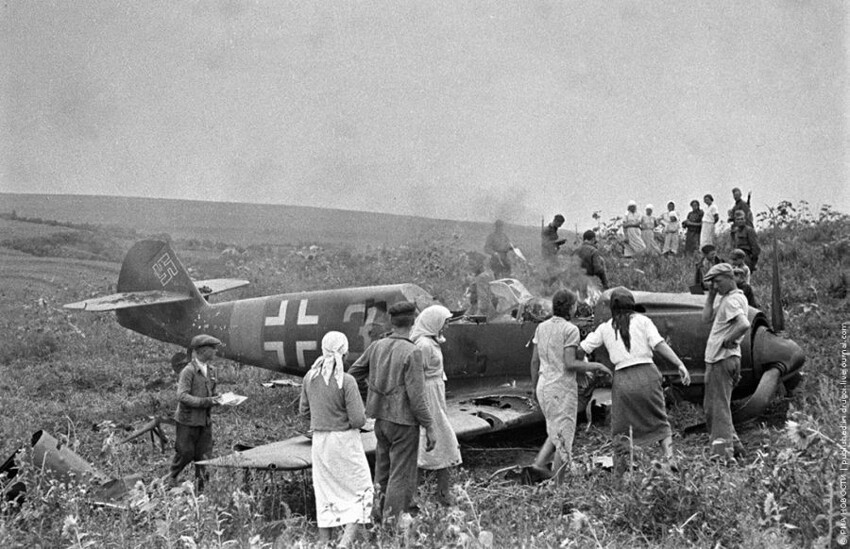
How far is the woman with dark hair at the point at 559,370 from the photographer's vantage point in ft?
24.2

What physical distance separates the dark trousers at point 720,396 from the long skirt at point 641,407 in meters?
0.94

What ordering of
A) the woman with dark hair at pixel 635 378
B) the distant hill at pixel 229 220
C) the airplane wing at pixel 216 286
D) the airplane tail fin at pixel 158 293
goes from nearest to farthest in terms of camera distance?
the woman with dark hair at pixel 635 378
the airplane tail fin at pixel 158 293
the airplane wing at pixel 216 286
the distant hill at pixel 229 220

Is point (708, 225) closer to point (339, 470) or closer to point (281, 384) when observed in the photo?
point (281, 384)

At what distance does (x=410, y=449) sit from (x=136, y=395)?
277 inches

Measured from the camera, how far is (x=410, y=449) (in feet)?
22.3

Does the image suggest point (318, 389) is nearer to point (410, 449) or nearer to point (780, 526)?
point (410, 449)

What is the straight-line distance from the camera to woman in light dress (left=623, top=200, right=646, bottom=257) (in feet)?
63.9

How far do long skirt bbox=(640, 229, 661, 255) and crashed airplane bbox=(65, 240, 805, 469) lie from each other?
30.7ft

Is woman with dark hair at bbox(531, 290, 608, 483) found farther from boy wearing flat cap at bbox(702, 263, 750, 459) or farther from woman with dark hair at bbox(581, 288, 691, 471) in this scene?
boy wearing flat cap at bbox(702, 263, 750, 459)

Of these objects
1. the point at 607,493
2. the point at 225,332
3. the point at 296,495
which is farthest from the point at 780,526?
the point at 225,332

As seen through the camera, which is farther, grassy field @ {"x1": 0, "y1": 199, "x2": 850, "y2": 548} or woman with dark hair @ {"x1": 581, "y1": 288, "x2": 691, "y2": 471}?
woman with dark hair @ {"x1": 581, "y1": 288, "x2": 691, "y2": 471}

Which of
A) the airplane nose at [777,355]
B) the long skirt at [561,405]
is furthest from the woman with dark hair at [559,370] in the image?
the airplane nose at [777,355]

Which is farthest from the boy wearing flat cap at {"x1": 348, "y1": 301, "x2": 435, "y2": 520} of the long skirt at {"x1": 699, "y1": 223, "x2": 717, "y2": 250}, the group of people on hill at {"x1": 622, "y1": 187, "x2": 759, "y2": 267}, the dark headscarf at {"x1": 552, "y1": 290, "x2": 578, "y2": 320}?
the long skirt at {"x1": 699, "y1": 223, "x2": 717, "y2": 250}

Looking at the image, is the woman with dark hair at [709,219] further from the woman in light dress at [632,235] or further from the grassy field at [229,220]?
the grassy field at [229,220]
